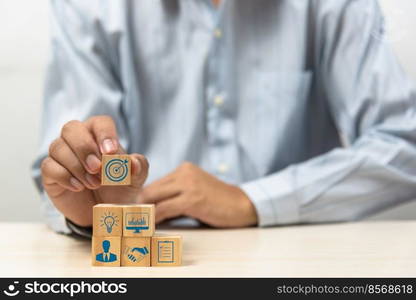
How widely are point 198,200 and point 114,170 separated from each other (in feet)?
1.40

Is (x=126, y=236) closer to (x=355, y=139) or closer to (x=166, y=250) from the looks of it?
(x=166, y=250)

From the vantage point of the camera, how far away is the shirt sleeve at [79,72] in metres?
1.20

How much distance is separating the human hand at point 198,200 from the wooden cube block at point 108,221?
373 mm

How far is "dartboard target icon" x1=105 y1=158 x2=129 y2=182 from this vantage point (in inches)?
24.0

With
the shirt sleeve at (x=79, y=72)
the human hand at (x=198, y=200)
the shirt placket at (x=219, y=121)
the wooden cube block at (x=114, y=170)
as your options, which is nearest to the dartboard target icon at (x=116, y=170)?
the wooden cube block at (x=114, y=170)

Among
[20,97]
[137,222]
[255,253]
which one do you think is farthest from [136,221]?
[20,97]

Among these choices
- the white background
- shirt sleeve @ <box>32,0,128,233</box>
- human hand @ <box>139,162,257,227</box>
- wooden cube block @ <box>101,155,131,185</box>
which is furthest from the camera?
the white background

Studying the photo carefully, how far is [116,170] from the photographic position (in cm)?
61

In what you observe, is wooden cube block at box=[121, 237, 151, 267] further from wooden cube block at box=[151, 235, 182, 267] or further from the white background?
the white background

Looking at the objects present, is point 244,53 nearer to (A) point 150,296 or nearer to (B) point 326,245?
(B) point 326,245

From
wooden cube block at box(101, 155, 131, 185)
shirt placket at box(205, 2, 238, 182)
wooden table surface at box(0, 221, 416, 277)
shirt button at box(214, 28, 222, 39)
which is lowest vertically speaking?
wooden table surface at box(0, 221, 416, 277)

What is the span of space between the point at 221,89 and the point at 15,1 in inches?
27.9

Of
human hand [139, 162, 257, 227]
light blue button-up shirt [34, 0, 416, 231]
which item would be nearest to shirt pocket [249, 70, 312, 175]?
light blue button-up shirt [34, 0, 416, 231]

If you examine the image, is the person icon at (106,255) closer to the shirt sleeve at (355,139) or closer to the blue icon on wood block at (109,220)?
the blue icon on wood block at (109,220)
